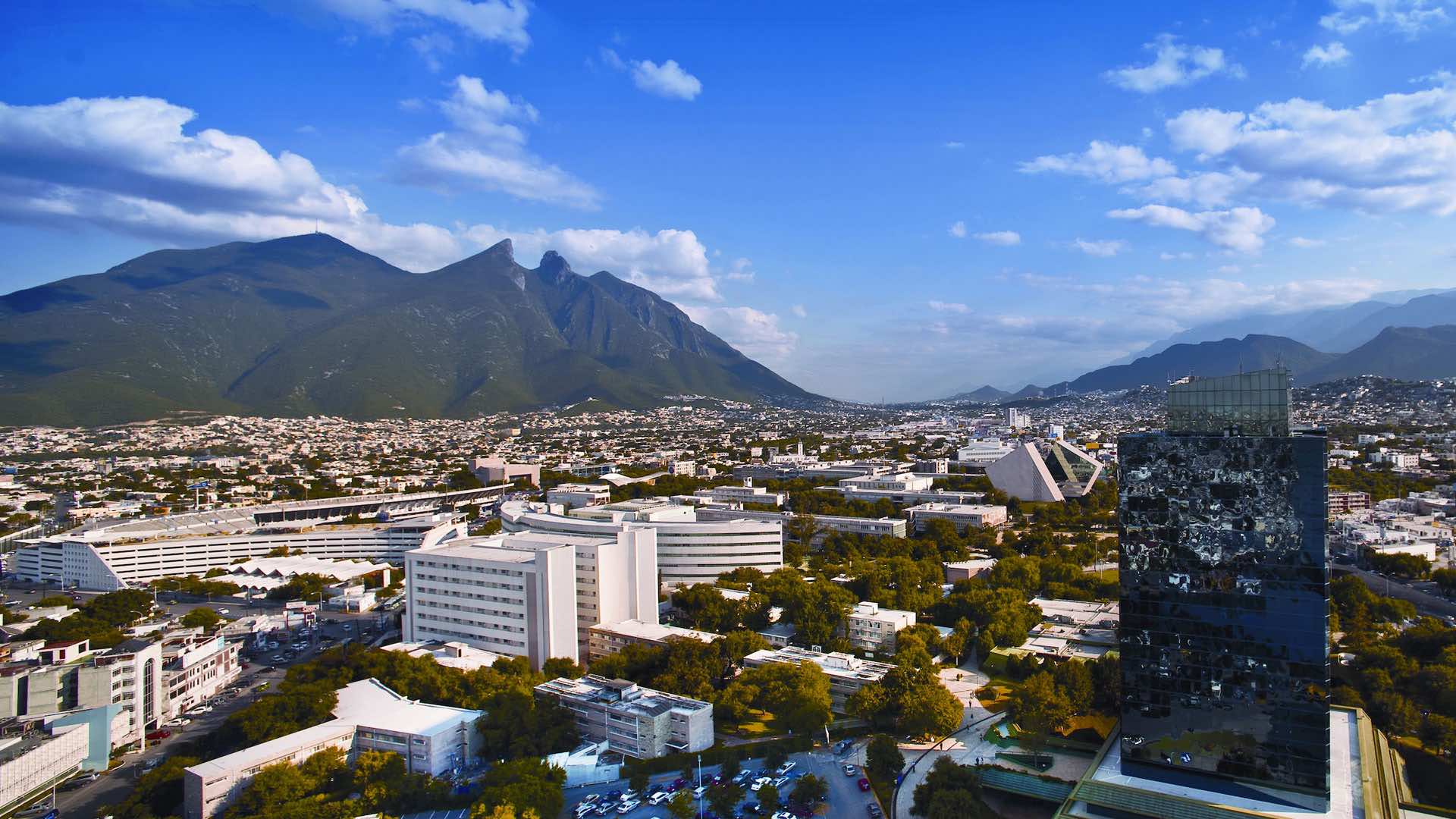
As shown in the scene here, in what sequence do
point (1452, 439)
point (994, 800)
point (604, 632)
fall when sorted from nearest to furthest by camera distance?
point (994, 800)
point (604, 632)
point (1452, 439)

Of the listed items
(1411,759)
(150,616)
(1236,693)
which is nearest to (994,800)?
(1236,693)

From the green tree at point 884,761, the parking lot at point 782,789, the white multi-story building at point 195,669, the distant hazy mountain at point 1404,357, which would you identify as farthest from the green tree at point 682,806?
the distant hazy mountain at point 1404,357

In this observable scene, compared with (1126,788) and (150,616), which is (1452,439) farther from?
(150,616)

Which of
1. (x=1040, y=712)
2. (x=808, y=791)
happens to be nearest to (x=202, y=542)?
(x=808, y=791)

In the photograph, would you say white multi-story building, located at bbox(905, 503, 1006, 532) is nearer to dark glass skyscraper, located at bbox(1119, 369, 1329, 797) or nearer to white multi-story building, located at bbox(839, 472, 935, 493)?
white multi-story building, located at bbox(839, 472, 935, 493)

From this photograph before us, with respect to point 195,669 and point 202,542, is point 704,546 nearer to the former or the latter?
point 195,669
